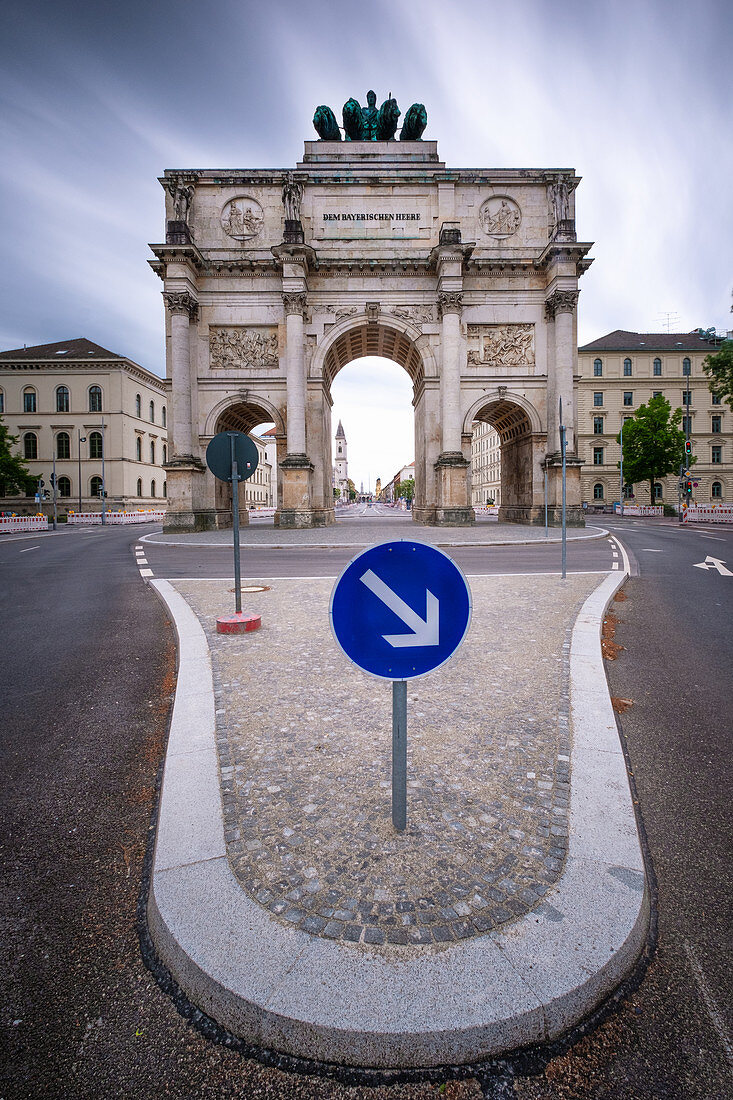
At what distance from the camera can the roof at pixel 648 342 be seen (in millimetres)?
66188

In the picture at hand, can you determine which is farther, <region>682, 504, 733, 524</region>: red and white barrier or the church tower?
the church tower

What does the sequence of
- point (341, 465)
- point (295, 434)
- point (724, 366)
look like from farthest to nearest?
point (341, 465) < point (724, 366) < point (295, 434)

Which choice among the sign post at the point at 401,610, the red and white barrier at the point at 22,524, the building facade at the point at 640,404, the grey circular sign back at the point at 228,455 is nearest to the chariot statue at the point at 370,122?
the red and white barrier at the point at 22,524

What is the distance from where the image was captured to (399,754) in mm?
2230

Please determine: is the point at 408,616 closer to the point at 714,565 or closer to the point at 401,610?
the point at 401,610

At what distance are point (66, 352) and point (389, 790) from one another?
245 feet

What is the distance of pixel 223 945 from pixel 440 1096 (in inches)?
30.1

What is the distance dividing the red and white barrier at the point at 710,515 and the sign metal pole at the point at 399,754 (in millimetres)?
36888

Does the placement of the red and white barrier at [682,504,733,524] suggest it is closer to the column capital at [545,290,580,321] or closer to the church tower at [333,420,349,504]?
the column capital at [545,290,580,321]

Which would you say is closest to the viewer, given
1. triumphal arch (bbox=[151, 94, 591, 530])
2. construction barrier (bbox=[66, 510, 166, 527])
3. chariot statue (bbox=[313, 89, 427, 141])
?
triumphal arch (bbox=[151, 94, 591, 530])

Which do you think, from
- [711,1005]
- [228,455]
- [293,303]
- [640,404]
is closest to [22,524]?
[293,303]

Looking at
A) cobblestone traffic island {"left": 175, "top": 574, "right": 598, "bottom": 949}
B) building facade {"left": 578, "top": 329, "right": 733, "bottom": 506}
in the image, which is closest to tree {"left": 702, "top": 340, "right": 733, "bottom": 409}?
cobblestone traffic island {"left": 175, "top": 574, "right": 598, "bottom": 949}

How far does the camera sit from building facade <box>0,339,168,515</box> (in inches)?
2338

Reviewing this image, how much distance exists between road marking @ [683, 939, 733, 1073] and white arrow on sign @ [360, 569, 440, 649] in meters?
1.35
